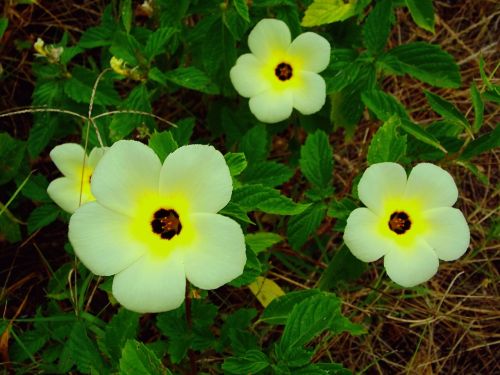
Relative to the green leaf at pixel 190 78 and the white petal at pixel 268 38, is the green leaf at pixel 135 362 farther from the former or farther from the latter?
the white petal at pixel 268 38

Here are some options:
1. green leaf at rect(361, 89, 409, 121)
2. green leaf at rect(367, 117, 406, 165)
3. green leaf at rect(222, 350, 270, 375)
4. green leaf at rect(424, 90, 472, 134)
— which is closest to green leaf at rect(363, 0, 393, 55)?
green leaf at rect(361, 89, 409, 121)

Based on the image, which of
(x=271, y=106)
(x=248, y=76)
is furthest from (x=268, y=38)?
(x=271, y=106)

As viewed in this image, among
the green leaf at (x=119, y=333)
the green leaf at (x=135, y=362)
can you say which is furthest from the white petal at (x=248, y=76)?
the green leaf at (x=135, y=362)

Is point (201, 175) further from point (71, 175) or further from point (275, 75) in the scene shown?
point (275, 75)

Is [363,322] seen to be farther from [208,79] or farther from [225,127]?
[208,79]

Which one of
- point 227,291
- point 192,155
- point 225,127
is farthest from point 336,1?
point 227,291

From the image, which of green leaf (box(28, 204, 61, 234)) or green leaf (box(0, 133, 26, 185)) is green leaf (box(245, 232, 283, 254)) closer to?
green leaf (box(28, 204, 61, 234))
